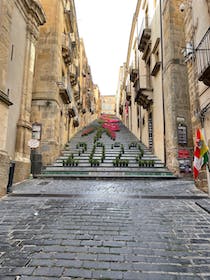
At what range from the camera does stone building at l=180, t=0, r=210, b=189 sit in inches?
265

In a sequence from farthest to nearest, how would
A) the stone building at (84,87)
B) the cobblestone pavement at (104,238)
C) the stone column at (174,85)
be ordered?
1. the stone building at (84,87)
2. the stone column at (174,85)
3. the cobblestone pavement at (104,238)

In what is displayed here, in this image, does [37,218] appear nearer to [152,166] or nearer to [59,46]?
[152,166]

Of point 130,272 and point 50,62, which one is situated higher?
point 50,62

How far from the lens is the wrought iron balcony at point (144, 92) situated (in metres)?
14.5

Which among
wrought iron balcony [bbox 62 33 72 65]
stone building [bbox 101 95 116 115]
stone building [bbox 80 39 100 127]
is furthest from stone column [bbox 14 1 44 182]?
stone building [bbox 101 95 116 115]

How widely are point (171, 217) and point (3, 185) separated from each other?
15.4 feet

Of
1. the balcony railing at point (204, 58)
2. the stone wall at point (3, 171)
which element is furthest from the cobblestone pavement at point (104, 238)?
the balcony railing at point (204, 58)

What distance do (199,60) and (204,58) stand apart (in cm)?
36

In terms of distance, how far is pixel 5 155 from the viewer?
6609mm

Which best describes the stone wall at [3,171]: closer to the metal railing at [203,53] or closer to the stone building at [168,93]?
the metal railing at [203,53]

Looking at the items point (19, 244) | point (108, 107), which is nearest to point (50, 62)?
point (19, 244)

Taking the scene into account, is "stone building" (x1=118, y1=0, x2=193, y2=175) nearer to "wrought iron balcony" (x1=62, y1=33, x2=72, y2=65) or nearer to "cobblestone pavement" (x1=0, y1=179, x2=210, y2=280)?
"cobblestone pavement" (x1=0, y1=179, x2=210, y2=280)

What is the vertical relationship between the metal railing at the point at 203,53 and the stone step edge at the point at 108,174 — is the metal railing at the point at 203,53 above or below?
above

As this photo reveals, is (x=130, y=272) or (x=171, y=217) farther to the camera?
(x=171, y=217)
